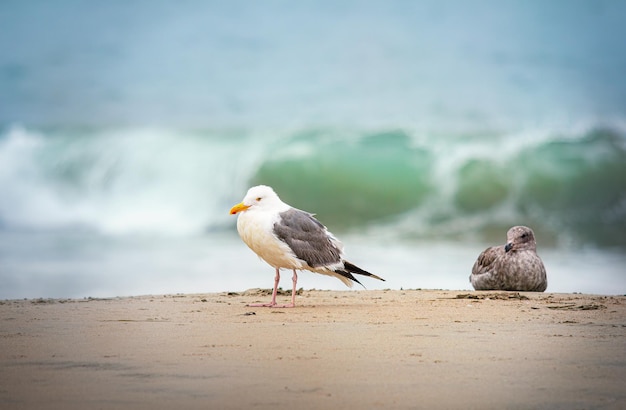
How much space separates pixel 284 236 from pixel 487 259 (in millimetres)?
4299

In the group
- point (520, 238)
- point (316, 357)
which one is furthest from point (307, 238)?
point (316, 357)

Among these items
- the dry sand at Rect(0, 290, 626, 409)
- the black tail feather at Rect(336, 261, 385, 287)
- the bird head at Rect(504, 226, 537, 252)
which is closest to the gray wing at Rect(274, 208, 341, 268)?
the black tail feather at Rect(336, 261, 385, 287)

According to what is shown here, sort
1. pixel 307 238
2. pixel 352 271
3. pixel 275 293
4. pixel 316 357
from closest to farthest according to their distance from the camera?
pixel 316 357 → pixel 275 293 → pixel 307 238 → pixel 352 271

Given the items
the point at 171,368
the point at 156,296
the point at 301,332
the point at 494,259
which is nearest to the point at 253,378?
the point at 171,368

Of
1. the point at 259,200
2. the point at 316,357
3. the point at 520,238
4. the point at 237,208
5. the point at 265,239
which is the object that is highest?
the point at 520,238

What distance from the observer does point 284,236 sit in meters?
10.2

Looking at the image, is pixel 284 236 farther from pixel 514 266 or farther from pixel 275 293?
pixel 514 266

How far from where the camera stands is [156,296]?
1209cm

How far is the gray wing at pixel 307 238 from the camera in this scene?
33.5 feet

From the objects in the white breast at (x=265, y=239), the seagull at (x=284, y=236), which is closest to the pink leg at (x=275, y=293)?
the seagull at (x=284, y=236)

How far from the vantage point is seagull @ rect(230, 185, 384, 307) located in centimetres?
1018

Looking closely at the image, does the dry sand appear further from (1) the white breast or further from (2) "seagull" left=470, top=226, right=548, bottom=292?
(2) "seagull" left=470, top=226, right=548, bottom=292

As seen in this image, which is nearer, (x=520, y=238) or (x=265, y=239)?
(x=265, y=239)

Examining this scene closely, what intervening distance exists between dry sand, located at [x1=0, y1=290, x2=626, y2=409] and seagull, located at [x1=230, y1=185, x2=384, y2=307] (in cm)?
91
